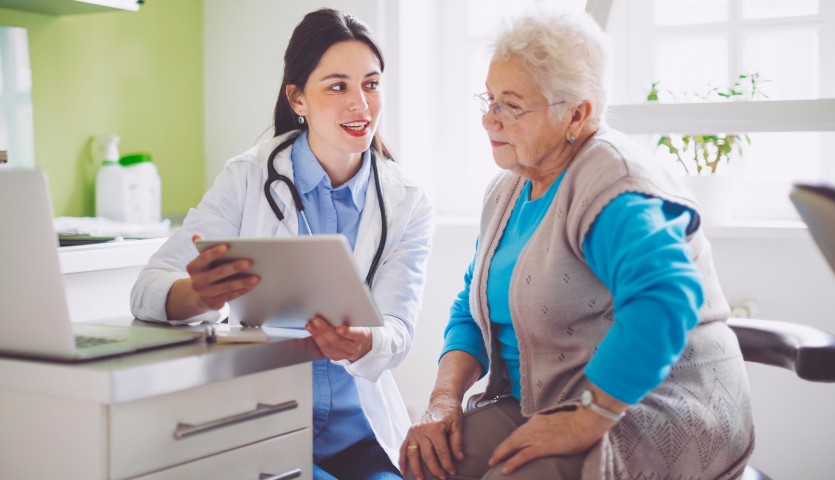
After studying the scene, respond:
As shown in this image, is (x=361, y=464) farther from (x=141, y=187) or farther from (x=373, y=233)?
(x=141, y=187)

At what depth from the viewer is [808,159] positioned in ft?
8.73

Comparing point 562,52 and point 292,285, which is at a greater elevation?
point 562,52

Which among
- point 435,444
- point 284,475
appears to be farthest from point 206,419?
point 435,444

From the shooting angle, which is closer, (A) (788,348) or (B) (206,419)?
(B) (206,419)

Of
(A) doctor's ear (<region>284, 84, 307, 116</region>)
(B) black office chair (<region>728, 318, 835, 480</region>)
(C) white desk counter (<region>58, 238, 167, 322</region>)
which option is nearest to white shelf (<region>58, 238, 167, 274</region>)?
(C) white desk counter (<region>58, 238, 167, 322</region>)

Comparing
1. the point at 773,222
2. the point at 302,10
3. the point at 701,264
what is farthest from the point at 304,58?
the point at 773,222

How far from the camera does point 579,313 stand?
1366mm

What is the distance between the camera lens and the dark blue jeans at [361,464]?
5.27 ft

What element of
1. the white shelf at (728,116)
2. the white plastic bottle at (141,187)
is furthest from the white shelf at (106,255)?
the white shelf at (728,116)

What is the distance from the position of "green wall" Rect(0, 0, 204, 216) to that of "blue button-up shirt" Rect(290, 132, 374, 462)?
43.1 inches

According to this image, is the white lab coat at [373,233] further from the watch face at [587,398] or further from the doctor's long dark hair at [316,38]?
the watch face at [587,398]

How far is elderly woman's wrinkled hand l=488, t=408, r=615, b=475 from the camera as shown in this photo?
123 centimetres

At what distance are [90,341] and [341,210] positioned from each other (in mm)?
761

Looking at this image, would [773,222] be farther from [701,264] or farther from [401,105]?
[701,264]
